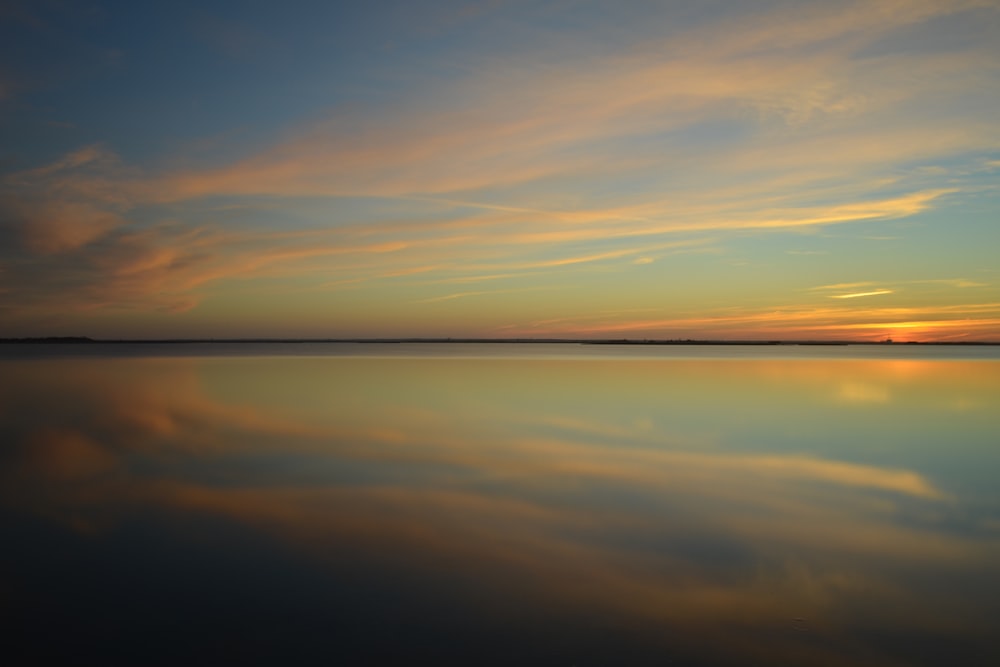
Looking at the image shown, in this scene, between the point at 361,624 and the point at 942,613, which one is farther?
the point at 942,613

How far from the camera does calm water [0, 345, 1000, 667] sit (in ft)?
19.0

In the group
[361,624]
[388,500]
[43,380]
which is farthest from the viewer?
[43,380]

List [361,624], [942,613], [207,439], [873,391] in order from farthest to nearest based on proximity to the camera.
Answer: [873,391], [207,439], [942,613], [361,624]

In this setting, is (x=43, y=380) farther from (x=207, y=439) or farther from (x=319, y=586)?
(x=319, y=586)

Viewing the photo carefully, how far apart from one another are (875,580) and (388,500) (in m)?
6.33

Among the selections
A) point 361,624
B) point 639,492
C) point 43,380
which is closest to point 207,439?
point 639,492

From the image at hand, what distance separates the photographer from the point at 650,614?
639 cm

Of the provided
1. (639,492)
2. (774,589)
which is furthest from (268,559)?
(639,492)

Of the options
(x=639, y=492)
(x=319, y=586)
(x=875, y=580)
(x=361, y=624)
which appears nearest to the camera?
(x=361, y=624)

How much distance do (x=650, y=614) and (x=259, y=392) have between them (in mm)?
25650

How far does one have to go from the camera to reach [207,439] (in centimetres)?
1662

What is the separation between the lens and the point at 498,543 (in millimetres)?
8539

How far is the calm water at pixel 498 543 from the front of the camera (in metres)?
5.80

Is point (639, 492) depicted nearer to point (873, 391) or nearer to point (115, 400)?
point (115, 400)
